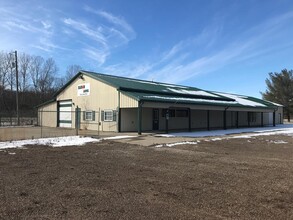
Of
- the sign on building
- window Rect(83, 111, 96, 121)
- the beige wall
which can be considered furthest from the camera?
the beige wall

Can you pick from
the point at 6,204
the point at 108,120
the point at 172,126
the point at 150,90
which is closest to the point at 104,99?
the point at 108,120

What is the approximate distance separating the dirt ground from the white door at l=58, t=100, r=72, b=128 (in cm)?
2324

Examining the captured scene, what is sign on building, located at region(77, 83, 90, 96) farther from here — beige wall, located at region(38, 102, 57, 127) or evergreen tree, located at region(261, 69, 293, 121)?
evergreen tree, located at region(261, 69, 293, 121)

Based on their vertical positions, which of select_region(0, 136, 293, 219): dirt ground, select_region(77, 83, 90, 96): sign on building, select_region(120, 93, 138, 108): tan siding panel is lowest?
select_region(0, 136, 293, 219): dirt ground

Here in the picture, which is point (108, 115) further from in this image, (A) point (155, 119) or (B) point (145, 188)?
(B) point (145, 188)

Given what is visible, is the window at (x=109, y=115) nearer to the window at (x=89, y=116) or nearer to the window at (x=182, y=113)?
the window at (x=89, y=116)

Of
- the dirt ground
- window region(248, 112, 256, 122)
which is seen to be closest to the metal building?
window region(248, 112, 256, 122)

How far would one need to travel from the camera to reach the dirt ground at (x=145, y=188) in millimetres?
5430

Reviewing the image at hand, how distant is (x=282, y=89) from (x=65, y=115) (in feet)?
164

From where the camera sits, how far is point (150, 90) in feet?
95.6

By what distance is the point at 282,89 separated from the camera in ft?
220

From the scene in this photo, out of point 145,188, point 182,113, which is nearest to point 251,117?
point 182,113

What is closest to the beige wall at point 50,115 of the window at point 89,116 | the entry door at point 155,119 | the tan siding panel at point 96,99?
the tan siding panel at point 96,99

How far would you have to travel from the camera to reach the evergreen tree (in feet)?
216
